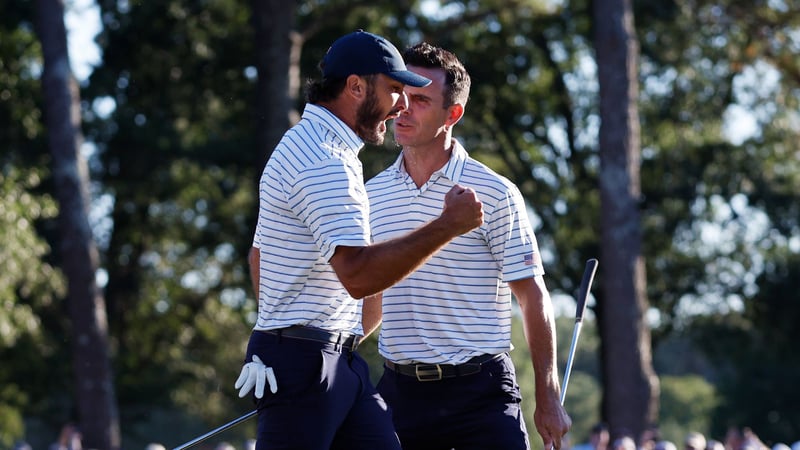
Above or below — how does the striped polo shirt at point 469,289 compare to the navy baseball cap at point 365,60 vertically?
below

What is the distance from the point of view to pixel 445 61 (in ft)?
20.8

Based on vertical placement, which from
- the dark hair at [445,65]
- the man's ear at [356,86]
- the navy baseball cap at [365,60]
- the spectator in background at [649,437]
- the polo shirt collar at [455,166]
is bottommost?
the spectator in background at [649,437]

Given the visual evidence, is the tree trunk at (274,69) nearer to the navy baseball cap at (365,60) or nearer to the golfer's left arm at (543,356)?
the golfer's left arm at (543,356)

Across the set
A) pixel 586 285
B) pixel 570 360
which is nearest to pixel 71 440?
pixel 586 285

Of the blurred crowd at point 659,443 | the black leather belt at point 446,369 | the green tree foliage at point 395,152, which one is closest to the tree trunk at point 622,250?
the blurred crowd at point 659,443

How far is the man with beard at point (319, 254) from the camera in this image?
15.1ft

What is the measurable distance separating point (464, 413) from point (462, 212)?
1607 millimetres

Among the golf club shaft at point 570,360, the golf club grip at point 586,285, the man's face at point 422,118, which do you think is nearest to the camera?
the man's face at point 422,118

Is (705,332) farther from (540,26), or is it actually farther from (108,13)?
(108,13)

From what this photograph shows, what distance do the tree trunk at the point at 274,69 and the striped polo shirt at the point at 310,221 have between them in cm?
1377

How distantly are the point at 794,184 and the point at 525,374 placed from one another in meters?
38.1

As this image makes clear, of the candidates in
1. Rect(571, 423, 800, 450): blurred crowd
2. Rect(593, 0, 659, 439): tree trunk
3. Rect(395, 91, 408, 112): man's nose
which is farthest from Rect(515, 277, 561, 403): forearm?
Rect(593, 0, 659, 439): tree trunk

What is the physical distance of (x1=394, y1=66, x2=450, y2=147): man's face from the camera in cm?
621

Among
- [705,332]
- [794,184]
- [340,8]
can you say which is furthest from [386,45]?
[705,332]
